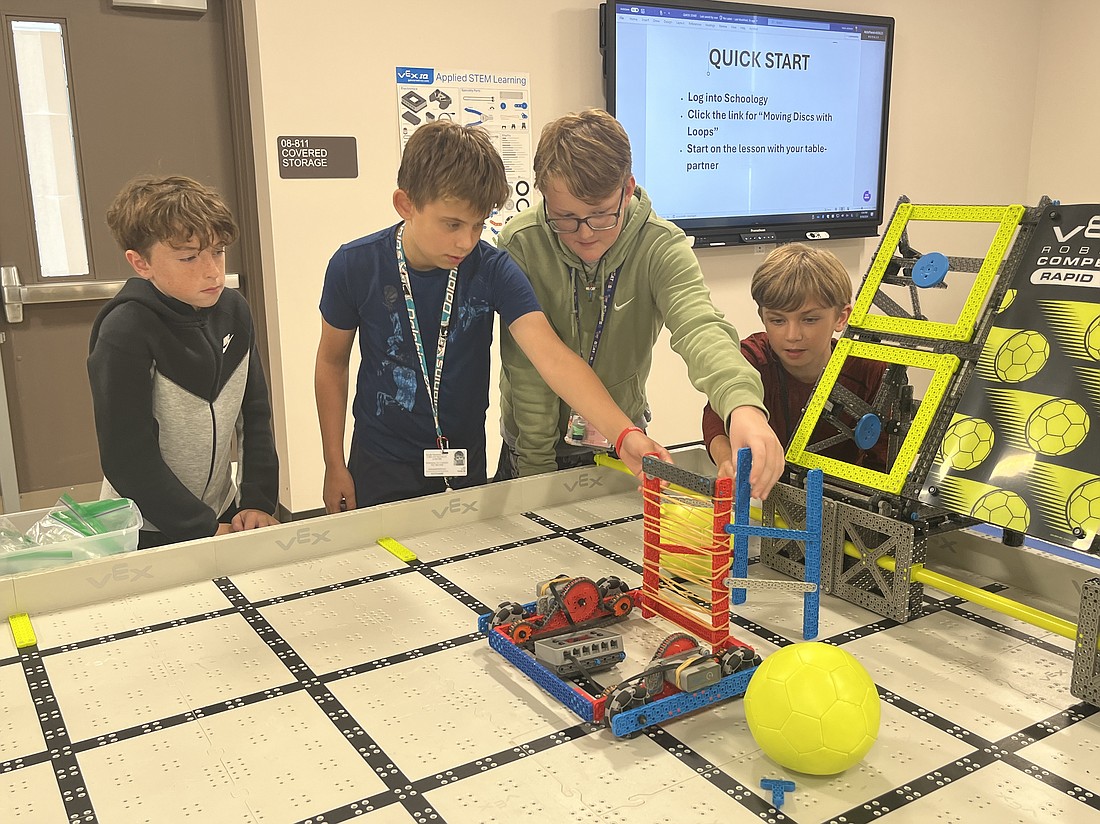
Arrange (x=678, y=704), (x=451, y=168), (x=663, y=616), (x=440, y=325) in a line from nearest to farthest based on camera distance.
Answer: (x=678, y=704) → (x=663, y=616) → (x=451, y=168) → (x=440, y=325)

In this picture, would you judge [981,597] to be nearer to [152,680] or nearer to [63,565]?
[152,680]

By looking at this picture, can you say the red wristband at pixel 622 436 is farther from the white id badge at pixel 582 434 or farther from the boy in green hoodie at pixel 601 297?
the white id badge at pixel 582 434

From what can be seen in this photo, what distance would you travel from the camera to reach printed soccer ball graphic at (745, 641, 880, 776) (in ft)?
3.44

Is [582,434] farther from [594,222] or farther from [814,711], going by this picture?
[814,711]

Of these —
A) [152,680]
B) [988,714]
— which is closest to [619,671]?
[988,714]

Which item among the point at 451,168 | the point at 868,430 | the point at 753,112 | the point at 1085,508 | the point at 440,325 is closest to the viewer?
the point at 1085,508

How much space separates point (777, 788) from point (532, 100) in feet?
11.6

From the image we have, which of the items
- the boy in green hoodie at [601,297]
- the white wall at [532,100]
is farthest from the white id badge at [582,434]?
the white wall at [532,100]

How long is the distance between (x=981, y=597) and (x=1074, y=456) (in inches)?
10.1

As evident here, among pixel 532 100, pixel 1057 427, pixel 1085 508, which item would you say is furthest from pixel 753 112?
pixel 1085 508

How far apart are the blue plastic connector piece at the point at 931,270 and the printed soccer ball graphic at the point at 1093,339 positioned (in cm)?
26

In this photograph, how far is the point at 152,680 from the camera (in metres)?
1.31

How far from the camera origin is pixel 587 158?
180cm

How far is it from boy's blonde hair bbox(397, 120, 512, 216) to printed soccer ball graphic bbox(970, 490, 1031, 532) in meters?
1.07
